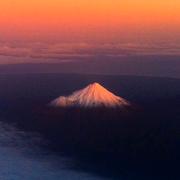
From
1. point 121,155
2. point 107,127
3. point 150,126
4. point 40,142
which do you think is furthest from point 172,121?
point 40,142

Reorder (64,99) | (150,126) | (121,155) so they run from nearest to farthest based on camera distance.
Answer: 1. (121,155)
2. (150,126)
3. (64,99)

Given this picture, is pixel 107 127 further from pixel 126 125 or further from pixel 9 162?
pixel 9 162

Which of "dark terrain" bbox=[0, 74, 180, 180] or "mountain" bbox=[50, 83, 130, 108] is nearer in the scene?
"dark terrain" bbox=[0, 74, 180, 180]

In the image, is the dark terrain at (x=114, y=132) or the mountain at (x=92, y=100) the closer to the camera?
the dark terrain at (x=114, y=132)

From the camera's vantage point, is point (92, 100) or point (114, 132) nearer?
point (114, 132)
